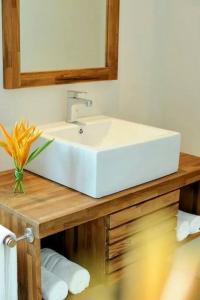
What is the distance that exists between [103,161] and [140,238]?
405 millimetres

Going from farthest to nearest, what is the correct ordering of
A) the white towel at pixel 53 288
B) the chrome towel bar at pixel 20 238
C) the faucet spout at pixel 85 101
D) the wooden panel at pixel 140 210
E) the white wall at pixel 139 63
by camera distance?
the white wall at pixel 139 63 → the faucet spout at pixel 85 101 → the wooden panel at pixel 140 210 → the white towel at pixel 53 288 → the chrome towel bar at pixel 20 238

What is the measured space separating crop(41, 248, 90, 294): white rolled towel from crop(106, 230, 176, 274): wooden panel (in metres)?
0.10

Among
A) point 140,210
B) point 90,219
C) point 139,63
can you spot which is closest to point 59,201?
point 90,219

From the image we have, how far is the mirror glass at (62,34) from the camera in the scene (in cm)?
185

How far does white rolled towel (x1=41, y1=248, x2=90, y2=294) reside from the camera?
1.62m

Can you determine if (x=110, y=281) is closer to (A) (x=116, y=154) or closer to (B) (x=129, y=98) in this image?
(A) (x=116, y=154)

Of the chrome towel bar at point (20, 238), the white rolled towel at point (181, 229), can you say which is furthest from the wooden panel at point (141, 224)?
the chrome towel bar at point (20, 238)

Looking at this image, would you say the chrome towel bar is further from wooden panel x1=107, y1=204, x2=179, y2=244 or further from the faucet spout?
the faucet spout

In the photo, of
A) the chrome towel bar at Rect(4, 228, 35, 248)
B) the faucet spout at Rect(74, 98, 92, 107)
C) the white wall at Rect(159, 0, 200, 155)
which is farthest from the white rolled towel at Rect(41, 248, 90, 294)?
the white wall at Rect(159, 0, 200, 155)

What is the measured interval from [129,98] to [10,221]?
1.07 meters

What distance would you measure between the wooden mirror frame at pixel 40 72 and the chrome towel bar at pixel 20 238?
25.2 inches

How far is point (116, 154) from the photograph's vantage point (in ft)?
5.27

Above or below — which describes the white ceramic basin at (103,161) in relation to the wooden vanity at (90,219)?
above

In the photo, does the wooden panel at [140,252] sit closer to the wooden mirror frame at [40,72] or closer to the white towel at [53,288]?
the white towel at [53,288]
